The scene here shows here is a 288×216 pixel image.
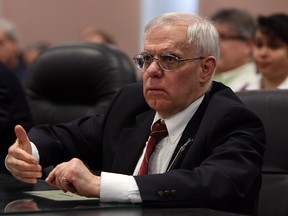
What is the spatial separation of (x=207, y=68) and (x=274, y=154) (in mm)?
405

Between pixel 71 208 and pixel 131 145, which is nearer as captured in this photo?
pixel 71 208

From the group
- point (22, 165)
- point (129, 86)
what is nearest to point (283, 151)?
point (129, 86)

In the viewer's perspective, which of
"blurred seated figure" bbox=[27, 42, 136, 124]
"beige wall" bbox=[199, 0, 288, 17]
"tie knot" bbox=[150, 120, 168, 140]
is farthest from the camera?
"beige wall" bbox=[199, 0, 288, 17]

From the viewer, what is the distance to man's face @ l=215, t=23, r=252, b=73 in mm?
5141

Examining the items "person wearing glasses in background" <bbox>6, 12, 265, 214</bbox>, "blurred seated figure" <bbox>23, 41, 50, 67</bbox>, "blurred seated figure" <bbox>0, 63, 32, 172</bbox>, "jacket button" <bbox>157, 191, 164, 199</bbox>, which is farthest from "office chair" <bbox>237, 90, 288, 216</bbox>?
"blurred seated figure" <bbox>23, 41, 50, 67</bbox>

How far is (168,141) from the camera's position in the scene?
263 cm

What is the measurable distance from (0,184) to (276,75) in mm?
2466

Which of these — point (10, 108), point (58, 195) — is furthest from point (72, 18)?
point (58, 195)

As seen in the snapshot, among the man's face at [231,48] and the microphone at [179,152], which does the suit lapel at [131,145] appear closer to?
the microphone at [179,152]

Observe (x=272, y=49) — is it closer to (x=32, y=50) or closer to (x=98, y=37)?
(x=98, y=37)

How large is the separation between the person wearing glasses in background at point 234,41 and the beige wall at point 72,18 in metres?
4.46

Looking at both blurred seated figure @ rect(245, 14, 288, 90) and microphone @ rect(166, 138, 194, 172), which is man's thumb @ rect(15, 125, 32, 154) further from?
blurred seated figure @ rect(245, 14, 288, 90)

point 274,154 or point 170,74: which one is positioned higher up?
point 170,74

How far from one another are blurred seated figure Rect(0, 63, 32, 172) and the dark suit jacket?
3.55ft
